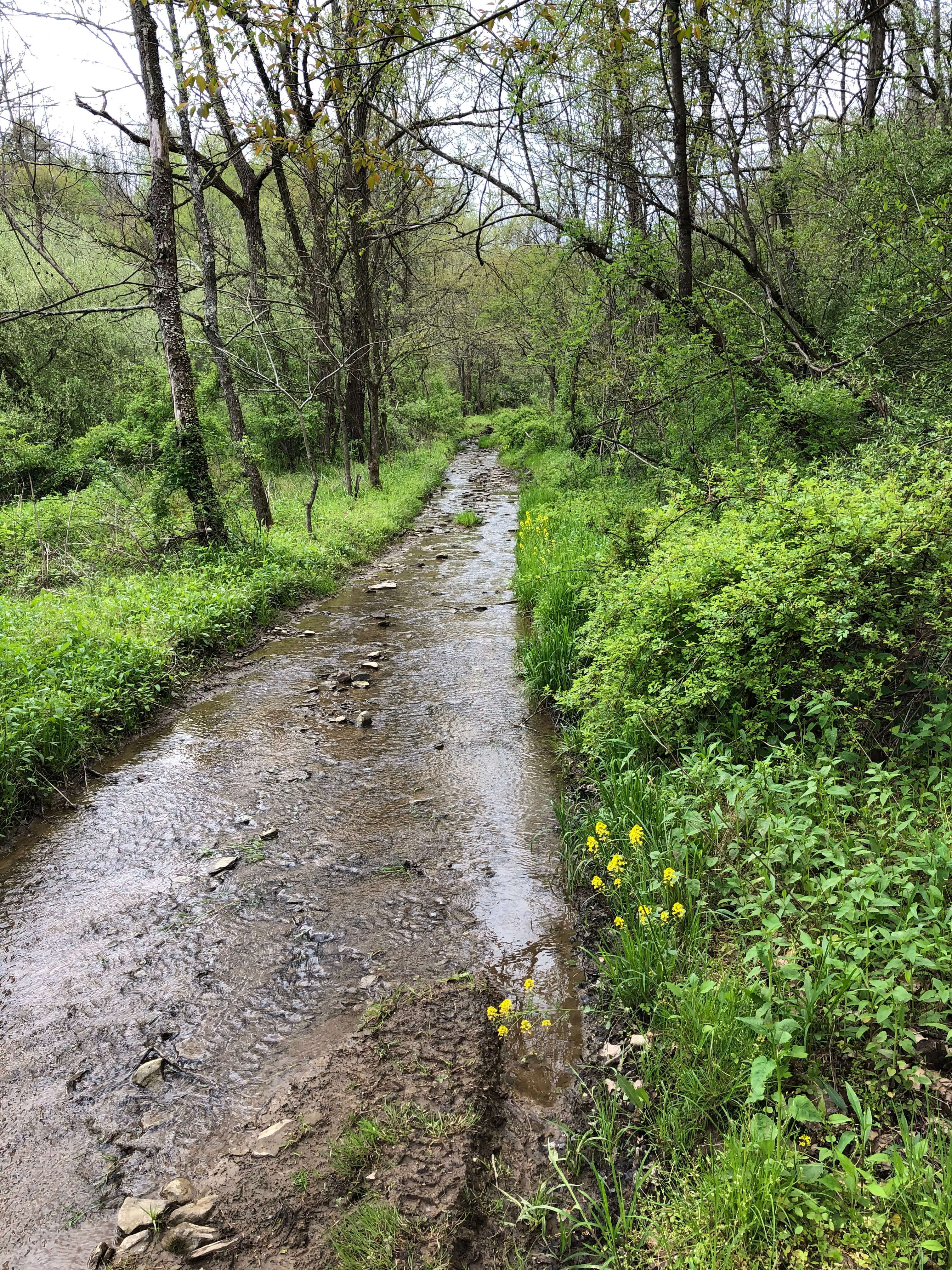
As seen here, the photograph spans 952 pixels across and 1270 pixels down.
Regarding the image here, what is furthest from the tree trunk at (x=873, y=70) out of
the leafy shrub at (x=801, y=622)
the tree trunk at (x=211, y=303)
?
the tree trunk at (x=211, y=303)

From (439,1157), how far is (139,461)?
14.2 m

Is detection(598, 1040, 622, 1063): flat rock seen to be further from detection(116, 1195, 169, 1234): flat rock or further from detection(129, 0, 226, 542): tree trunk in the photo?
detection(129, 0, 226, 542): tree trunk

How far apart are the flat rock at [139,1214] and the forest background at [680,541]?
49.1 inches

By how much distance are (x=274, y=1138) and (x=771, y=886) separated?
2291 millimetres

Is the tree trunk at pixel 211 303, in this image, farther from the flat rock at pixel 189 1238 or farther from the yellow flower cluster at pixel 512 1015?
the flat rock at pixel 189 1238

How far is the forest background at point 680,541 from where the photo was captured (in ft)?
7.09

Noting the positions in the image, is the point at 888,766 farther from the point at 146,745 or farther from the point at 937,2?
the point at 937,2

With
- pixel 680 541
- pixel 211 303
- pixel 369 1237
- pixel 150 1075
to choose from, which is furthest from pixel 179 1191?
pixel 211 303

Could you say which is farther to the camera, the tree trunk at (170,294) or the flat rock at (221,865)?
the tree trunk at (170,294)

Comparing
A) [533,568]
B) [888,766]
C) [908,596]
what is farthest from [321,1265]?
[533,568]

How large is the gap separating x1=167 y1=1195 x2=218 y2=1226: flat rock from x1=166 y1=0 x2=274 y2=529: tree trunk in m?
10.3

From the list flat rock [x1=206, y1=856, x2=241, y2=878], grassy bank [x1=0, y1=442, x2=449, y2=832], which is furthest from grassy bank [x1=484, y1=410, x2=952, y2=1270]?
grassy bank [x1=0, y1=442, x2=449, y2=832]

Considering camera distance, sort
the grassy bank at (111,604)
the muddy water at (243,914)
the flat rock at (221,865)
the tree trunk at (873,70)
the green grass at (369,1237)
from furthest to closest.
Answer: the tree trunk at (873,70), the grassy bank at (111,604), the flat rock at (221,865), the muddy water at (243,914), the green grass at (369,1237)

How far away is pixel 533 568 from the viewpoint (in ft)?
30.5
